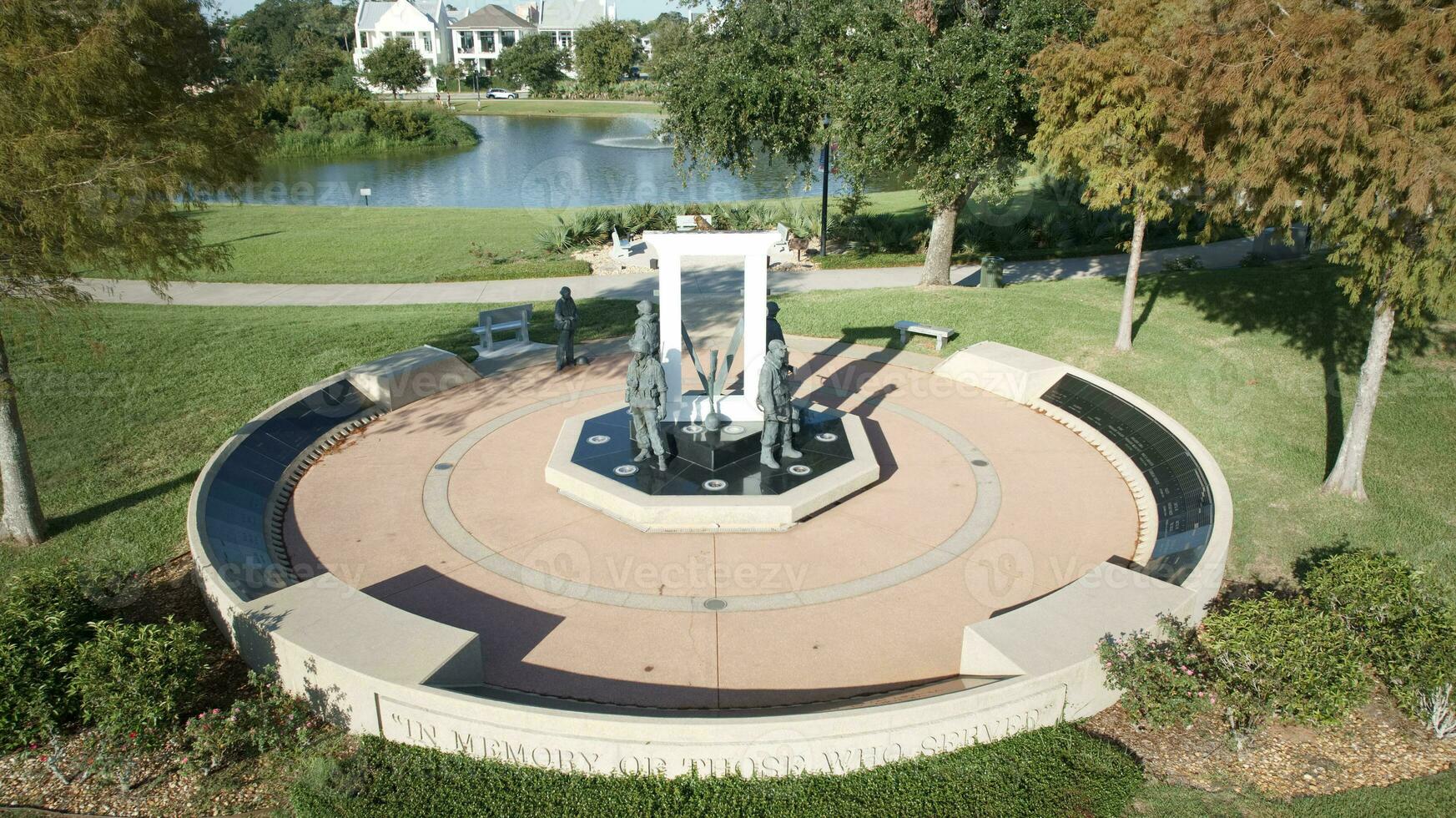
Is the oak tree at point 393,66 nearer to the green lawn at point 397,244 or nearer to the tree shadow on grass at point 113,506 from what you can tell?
the green lawn at point 397,244

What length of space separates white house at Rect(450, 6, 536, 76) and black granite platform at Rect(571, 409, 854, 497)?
361 ft

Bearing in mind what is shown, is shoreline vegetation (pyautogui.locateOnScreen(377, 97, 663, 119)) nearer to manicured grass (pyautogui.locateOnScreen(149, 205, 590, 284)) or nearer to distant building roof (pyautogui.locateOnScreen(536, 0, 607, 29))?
manicured grass (pyautogui.locateOnScreen(149, 205, 590, 284))

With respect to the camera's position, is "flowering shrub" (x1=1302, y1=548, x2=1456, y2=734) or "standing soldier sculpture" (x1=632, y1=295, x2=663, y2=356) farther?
"standing soldier sculpture" (x1=632, y1=295, x2=663, y2=356)

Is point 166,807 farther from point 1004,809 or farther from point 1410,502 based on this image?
point 1410,502

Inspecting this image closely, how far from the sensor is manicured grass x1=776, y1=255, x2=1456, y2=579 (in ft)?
36.4

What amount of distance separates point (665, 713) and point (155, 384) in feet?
38.3

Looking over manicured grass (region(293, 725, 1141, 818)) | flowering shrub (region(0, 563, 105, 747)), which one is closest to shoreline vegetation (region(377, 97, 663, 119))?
flowering shrub (region(0, 563, 105, 747))

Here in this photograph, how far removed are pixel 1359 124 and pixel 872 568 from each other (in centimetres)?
677

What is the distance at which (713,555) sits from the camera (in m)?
Answer: 10.2

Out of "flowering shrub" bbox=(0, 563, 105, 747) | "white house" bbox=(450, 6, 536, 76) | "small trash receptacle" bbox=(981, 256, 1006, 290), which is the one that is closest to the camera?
"flowering shrub" bbox=(0, 563, 105, 747)

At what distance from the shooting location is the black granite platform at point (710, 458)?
439 inches

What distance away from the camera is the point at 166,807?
6.73 meters

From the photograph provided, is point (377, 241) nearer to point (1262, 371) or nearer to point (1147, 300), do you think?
point (1147, 300)

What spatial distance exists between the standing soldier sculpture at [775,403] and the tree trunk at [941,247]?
10.4 m
